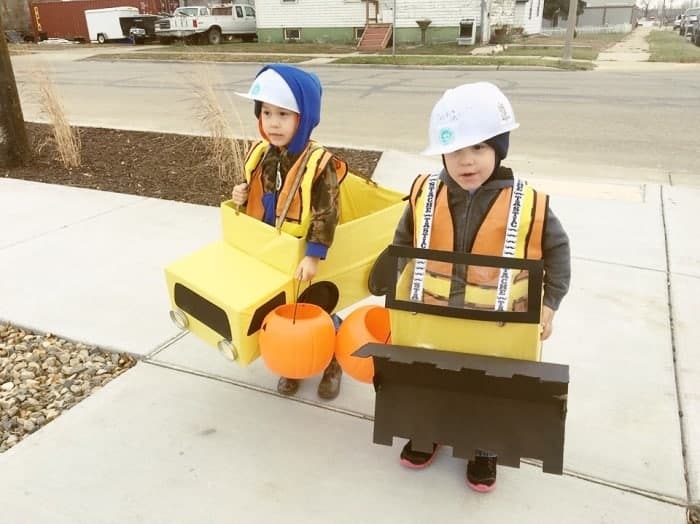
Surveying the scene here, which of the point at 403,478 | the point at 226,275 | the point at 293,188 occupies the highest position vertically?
the point at 293,188

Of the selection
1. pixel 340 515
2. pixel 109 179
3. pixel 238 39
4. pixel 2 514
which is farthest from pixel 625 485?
pixel 238 39

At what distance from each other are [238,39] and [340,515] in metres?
29.5

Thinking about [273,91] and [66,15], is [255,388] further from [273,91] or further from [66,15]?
[66,15]

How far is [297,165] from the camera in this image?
8.11 feet

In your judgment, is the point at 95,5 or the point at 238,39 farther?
the point at 95,5

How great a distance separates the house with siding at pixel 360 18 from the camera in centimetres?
2334

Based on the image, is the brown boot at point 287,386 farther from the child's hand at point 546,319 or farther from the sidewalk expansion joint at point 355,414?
the child's hand at point 546,319

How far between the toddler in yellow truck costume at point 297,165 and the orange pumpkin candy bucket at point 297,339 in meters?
0.15

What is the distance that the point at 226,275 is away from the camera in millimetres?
2461

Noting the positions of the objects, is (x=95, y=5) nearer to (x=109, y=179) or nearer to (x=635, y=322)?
(x=109, y=179)

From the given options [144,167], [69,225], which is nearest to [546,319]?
[69,225]

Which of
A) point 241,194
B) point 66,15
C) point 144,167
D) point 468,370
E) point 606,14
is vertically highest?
point 66,15

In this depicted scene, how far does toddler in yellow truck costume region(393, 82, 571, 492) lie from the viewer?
175cm

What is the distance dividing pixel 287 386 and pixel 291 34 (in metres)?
25.6
